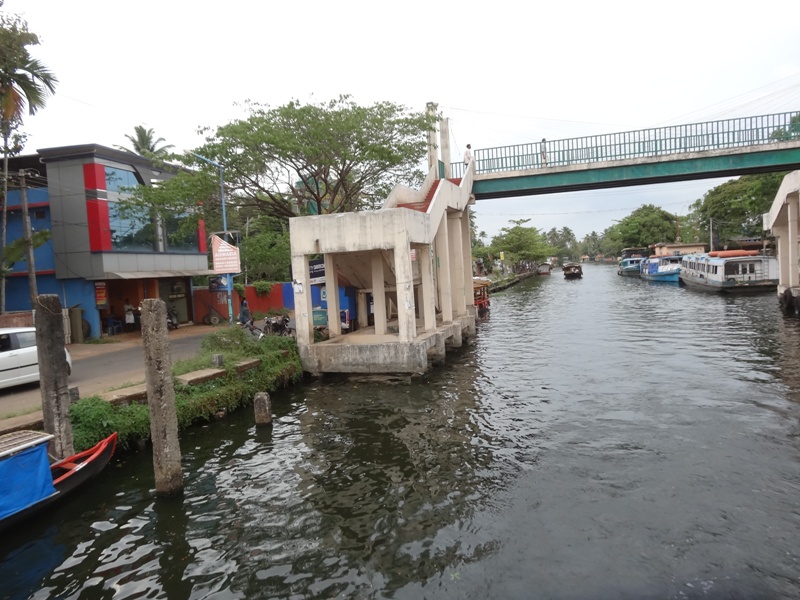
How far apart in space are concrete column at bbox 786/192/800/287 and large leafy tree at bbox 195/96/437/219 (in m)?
17.8

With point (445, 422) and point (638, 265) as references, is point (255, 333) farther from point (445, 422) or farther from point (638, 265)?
point (638, 265)

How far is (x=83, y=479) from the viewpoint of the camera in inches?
367

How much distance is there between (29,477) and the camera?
26.5ft

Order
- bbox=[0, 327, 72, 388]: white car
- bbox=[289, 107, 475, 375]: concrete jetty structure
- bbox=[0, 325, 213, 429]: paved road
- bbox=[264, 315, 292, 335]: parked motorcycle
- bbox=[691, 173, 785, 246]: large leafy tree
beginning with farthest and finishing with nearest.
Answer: bbox=[691, 173, 785, 246]: large leafy tree < bbox=[264, 315, 292, 335]: parked motorcycle < bbox=[289, 107, 475, 375]: concrete jetty structure < bbox=[0, 327, 72, 388]: white car < bbox=[0, 325, 213, 429]: paved road

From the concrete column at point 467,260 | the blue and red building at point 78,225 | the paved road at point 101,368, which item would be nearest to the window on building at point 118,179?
the blue and red building at point 78,225

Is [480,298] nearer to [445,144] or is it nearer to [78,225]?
[445,144]

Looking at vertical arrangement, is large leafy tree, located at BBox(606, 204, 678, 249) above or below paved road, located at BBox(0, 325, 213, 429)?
above

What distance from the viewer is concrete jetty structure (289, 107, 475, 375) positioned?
52.3 ft

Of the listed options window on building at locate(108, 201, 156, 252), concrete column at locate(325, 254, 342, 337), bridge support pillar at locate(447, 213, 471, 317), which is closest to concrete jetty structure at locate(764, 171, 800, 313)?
bridge support pillar at locate(447, 213, 471, 317)

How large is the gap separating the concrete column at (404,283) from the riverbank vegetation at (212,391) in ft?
11.8

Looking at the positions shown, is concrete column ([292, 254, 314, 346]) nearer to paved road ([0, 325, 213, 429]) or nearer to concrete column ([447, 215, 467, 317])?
paved road ([0, 325, 213, 429])

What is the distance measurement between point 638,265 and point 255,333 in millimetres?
63261

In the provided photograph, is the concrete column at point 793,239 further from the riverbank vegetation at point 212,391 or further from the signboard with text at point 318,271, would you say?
the riverbank vegetation at point 212,391

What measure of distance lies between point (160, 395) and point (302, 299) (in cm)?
828
